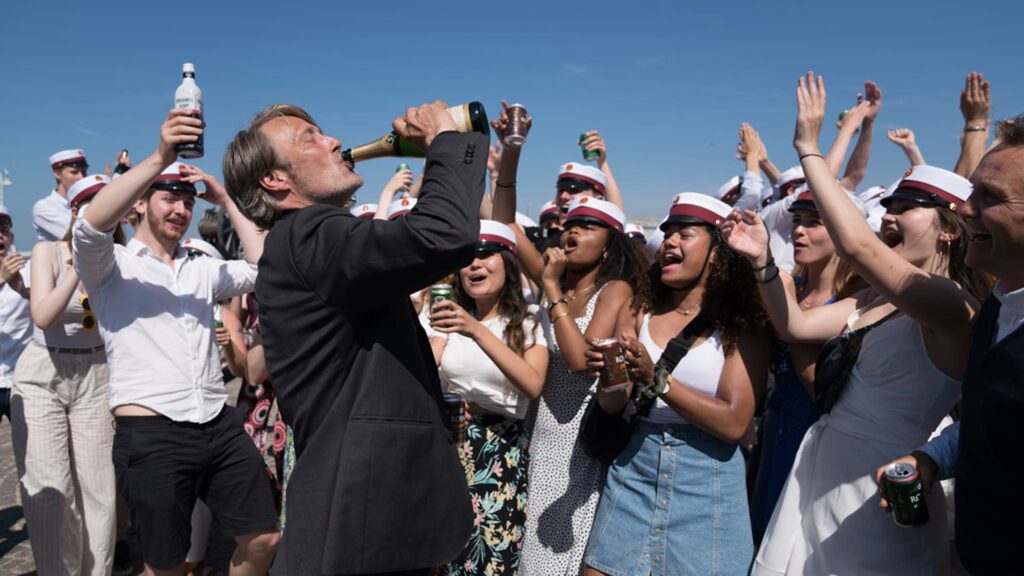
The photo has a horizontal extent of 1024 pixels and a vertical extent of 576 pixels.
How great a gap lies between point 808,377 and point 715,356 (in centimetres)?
38

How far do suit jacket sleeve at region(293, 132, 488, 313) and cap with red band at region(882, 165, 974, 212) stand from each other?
1.83m

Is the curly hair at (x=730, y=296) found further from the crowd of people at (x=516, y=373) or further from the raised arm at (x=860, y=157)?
the raised arm at (x=860, y=157)

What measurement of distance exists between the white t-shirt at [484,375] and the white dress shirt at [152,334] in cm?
127

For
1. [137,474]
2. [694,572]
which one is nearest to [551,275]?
[694,572]

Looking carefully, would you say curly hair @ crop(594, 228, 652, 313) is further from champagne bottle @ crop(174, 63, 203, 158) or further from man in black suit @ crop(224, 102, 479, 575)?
champagne bottle @ crop(174, 63, 203, 158)

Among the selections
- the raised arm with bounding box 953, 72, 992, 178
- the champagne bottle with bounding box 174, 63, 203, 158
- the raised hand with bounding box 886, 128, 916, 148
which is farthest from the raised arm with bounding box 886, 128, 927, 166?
the champagne bottle with bounding box 174, 63, 203, 158

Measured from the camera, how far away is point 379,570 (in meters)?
1.93

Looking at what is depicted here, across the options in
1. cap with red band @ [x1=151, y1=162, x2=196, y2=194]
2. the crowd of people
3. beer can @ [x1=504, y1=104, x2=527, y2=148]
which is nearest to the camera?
the crowd of people

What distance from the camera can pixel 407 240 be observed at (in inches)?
67.2

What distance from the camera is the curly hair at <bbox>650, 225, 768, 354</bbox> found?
2906 mm

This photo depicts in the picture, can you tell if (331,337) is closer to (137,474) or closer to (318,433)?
(318,433)

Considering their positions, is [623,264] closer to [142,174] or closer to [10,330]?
[142,174]

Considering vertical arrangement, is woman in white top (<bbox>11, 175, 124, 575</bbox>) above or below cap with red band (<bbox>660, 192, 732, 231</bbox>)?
below

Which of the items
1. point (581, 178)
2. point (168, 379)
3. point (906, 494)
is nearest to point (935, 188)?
point (906, 494)
